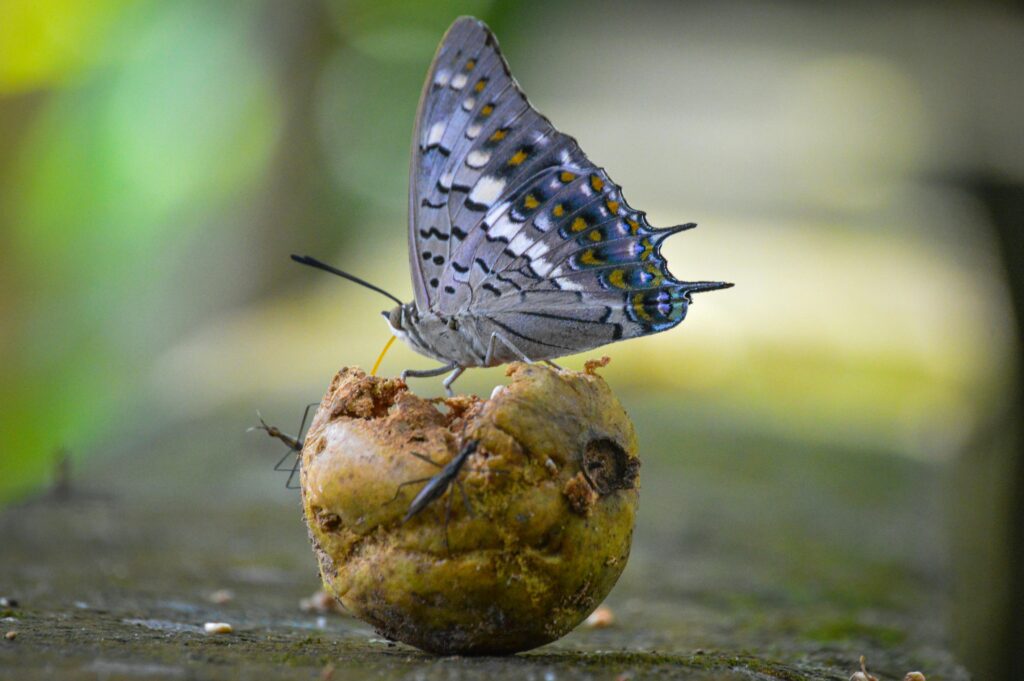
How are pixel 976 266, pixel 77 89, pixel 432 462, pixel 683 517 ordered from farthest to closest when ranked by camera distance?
pixel 77 89 → pixel 976 266 → pixel 683 517 → pixel 432 462

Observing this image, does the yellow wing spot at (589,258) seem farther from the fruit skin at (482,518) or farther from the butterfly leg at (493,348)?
the fruit skin at (482,518)

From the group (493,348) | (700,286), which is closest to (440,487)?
(493,348)

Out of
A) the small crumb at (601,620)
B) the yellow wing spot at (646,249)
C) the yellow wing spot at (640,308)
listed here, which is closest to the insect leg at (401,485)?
the yellow wing spot at (640,308)

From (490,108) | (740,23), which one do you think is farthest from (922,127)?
(490,108)

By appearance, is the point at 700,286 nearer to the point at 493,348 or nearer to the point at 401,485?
the point at 493,348

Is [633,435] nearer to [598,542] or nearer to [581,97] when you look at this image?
[598,542]

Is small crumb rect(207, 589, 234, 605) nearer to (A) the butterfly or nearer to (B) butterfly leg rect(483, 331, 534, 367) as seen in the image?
(A) the butterfly
